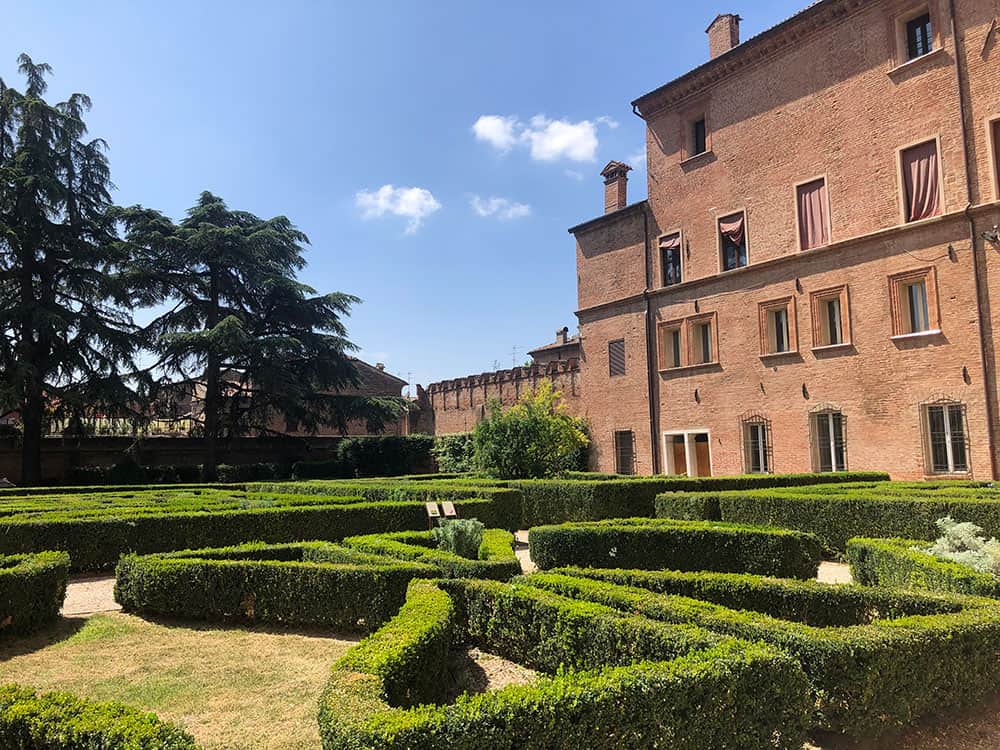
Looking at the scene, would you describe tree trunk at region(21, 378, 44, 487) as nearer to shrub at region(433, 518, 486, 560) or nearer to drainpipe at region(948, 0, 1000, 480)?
shrub at region(433, 518, 486, 560)

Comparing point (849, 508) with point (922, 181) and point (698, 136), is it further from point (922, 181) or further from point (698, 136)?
point (698, 136)

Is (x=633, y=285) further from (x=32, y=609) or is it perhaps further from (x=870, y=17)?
(x=32, y=609)

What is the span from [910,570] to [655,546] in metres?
3.58

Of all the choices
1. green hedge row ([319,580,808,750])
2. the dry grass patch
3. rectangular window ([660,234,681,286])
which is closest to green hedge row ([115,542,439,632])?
the dry grass patch

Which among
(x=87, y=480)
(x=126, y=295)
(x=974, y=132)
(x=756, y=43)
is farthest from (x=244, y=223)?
(x=974, y=132)

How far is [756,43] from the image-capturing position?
21.9m

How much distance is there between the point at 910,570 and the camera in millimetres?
6395

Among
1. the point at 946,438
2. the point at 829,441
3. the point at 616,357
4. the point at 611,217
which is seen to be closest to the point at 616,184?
the point at 611,217

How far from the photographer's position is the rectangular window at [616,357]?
26734 millimetres

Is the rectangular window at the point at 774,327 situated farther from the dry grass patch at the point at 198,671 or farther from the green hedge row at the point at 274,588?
the dry grass patch at the point at 198,671

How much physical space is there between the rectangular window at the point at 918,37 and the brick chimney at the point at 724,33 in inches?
243

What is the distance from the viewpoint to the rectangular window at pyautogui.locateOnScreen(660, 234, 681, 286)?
82.0 ft

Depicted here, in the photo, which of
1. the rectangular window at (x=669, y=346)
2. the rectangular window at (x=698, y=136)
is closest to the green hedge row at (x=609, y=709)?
the rectangular window at (x=669, y=346)

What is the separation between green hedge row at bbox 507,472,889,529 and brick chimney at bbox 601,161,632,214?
51.7 feet
